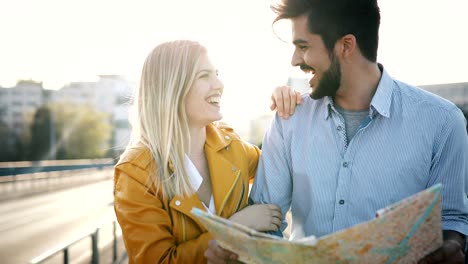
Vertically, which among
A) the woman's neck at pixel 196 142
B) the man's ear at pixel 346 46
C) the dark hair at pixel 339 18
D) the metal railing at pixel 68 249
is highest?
the dark hair at pixel 339 18

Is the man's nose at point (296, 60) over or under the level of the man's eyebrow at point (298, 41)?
under

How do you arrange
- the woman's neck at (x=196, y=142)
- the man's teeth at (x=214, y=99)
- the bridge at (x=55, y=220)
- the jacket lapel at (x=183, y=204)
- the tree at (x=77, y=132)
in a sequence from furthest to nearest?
the tree at (x=77, y=132) < the bridge at (x=55, y=220) < the woman's neck at (x=196, y=142) < the man's teeth at (x=214, y=99) < the jacket lapel at (x=183, y=204)

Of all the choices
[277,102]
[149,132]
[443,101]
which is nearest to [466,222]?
[443,101]

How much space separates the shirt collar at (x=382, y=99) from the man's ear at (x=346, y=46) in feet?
0.74

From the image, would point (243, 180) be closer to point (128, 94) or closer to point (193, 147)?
point (193, 147)

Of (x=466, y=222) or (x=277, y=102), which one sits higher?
(x=277, y=102)

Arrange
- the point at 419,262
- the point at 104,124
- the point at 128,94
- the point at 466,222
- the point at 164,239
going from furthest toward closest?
the point at 104,124 < the point at 128,94 < the point at 164,239 < the point at 466,222 < the point at 419,262

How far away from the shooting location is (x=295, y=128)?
2633mm

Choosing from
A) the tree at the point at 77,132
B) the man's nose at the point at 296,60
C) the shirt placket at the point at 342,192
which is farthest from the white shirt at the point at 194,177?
the tree at the point at 77,132

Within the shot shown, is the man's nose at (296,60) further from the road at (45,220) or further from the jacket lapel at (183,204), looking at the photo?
the road at (45,220)

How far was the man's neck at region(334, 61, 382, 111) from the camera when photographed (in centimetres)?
260

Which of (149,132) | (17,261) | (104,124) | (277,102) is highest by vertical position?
(277,102)

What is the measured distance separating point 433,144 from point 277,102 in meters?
0.89

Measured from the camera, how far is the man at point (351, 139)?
7.63 ft
